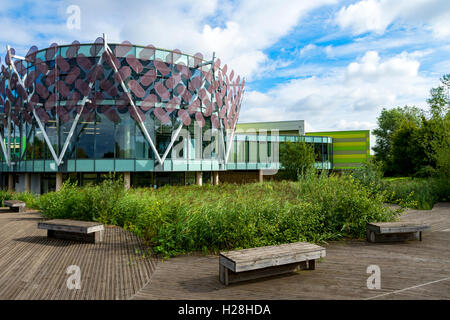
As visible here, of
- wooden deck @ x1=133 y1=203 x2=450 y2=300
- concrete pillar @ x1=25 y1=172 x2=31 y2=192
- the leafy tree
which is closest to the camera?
wooden deck @ x1=133 y1=203 x2=450 y2=300

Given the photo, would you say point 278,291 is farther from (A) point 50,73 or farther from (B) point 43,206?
(A) point 50,73

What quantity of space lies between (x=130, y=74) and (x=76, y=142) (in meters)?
7.00

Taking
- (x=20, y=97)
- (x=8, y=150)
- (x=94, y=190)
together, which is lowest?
(x=94, y=190)

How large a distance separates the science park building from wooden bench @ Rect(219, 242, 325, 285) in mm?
19071

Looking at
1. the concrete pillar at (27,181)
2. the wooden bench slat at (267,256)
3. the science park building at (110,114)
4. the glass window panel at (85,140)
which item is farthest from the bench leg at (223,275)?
the concrete pillar at (27,181)

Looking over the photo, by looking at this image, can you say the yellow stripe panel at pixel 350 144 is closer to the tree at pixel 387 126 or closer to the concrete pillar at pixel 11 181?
the tree at pixel 387 126

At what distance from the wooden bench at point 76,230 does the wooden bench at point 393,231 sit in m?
7.34

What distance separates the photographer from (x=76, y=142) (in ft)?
78.3

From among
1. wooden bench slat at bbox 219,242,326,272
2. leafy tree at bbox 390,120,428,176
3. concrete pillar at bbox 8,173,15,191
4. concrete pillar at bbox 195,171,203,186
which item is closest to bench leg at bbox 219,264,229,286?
wooden bench slat at bbox 219,242,326,272

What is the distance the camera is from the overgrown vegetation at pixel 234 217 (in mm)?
7316

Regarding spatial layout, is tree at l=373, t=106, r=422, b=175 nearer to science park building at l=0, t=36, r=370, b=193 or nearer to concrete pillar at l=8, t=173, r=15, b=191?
science park building at l=0, t=36, r=370, b=193

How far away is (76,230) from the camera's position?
7883mm

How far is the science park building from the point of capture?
23.2 metres
